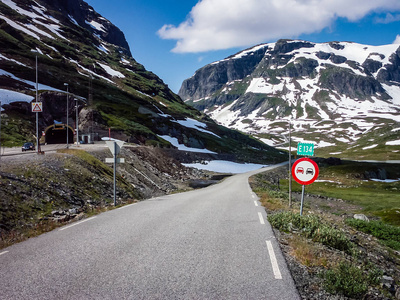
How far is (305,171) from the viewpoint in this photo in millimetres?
11344

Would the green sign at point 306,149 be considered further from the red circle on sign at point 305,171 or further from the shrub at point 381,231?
the shrub at point 381,231

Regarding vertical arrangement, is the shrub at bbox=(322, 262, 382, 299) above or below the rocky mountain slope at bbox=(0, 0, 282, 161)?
below

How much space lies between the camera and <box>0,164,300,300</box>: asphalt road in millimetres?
5188

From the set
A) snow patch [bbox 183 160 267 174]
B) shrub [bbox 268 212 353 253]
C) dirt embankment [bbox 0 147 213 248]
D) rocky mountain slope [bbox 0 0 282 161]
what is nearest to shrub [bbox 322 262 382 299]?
shrub [bbox 268 212 353 253]

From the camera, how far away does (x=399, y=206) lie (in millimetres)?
38562

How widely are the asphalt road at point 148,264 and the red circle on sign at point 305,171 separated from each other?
277 centimetres

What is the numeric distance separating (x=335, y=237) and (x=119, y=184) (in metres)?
21.0

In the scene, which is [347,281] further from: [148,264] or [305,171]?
[305,171]

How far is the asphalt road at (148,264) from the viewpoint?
5.19 meters

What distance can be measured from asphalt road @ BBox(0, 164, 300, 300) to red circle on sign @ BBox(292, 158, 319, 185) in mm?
2773

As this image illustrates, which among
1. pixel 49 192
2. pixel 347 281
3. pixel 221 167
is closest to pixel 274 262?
pixel 347 281

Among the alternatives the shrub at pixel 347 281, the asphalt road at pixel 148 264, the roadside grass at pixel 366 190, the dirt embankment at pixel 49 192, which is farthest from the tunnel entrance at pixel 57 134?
the shrub at pixel 347 281

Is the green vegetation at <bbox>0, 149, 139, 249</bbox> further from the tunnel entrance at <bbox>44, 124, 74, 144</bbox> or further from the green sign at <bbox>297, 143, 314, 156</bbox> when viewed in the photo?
the tunnel entrance at <bbox>44, 124, 74, 144</bbox>

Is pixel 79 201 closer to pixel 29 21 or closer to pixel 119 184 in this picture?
pixel 119 184
